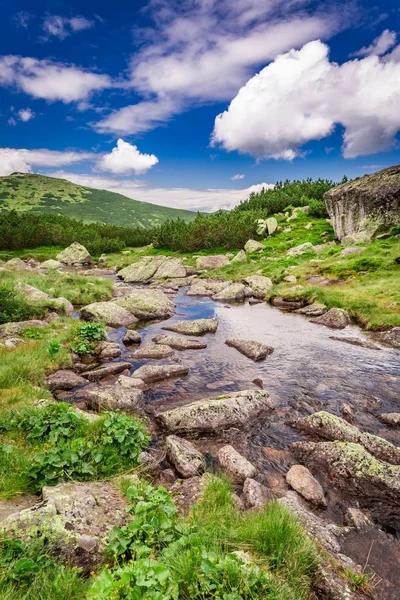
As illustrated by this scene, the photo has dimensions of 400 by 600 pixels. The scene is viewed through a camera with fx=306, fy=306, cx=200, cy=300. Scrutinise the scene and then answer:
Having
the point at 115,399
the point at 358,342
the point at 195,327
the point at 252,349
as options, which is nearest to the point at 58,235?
the point at 195,327

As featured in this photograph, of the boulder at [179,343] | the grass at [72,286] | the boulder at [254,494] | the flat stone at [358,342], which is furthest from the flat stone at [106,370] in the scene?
the grass at [72,286]

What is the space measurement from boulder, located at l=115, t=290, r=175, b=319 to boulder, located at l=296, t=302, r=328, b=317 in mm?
10256

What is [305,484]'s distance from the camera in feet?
23.2

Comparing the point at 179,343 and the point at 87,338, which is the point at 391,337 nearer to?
the point at 179,343

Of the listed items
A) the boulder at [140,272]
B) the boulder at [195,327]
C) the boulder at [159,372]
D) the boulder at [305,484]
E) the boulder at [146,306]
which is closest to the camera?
the boulder at [305,484]

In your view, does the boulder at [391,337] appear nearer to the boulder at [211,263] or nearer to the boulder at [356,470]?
the boulder at [356,470]

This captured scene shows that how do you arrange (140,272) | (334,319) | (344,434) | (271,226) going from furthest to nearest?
1. (271,226)
2. (140,272)
3. (334,319)
4. (344,434)

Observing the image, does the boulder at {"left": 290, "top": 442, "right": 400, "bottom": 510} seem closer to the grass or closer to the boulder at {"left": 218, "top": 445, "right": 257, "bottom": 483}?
the boulder at {"left": 218, "top": 445, "right": 257, "bottom": 483}

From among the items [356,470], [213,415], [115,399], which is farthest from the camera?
[115,399]

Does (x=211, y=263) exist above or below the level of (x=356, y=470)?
above

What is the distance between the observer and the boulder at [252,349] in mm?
15469

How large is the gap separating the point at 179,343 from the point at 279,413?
7854 mm

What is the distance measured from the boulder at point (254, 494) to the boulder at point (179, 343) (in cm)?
1023

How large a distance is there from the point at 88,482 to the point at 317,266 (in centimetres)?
3251
